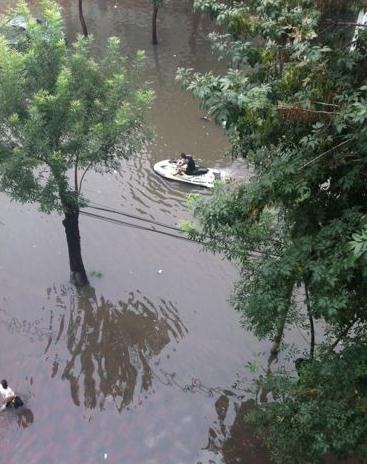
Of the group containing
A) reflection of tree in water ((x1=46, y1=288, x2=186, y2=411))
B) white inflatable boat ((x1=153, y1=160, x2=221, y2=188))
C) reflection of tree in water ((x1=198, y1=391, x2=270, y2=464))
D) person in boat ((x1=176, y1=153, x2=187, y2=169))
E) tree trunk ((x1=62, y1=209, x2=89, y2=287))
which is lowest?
reflection of tree in water ((x1=198, y1=391, x2=270, y2=464))

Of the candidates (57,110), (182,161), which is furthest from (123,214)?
(57,110)

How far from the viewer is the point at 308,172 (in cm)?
579

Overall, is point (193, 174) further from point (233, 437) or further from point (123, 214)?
point (233, 437)

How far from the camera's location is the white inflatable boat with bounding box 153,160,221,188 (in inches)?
650

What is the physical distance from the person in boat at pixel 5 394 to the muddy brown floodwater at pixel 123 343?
308 mm

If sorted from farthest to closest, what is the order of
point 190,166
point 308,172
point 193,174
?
point 193,174 → point 190,166 → point 308,172

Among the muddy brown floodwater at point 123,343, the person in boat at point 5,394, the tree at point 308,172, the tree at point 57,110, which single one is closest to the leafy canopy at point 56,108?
the tree at point 57,110

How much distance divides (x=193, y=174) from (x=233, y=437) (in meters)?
9.04

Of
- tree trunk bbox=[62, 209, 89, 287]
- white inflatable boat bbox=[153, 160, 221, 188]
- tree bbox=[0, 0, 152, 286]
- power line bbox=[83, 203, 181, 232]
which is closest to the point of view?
tree bbox=[0, 0, 152, 286]

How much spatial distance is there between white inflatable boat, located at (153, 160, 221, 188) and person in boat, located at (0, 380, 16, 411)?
873cm

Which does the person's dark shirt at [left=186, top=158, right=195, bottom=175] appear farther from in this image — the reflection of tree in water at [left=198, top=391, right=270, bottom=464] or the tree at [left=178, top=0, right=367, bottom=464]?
the tree at [left=178, top=0, right=367, bottom=464]

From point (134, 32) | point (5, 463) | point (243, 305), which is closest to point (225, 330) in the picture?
point (243, 305)

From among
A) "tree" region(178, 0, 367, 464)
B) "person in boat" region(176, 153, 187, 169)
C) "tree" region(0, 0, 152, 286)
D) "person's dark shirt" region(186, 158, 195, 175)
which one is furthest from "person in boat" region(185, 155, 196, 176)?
"tree" region(178, 0, 367, 464)

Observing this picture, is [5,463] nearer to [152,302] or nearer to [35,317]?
[35,317]
